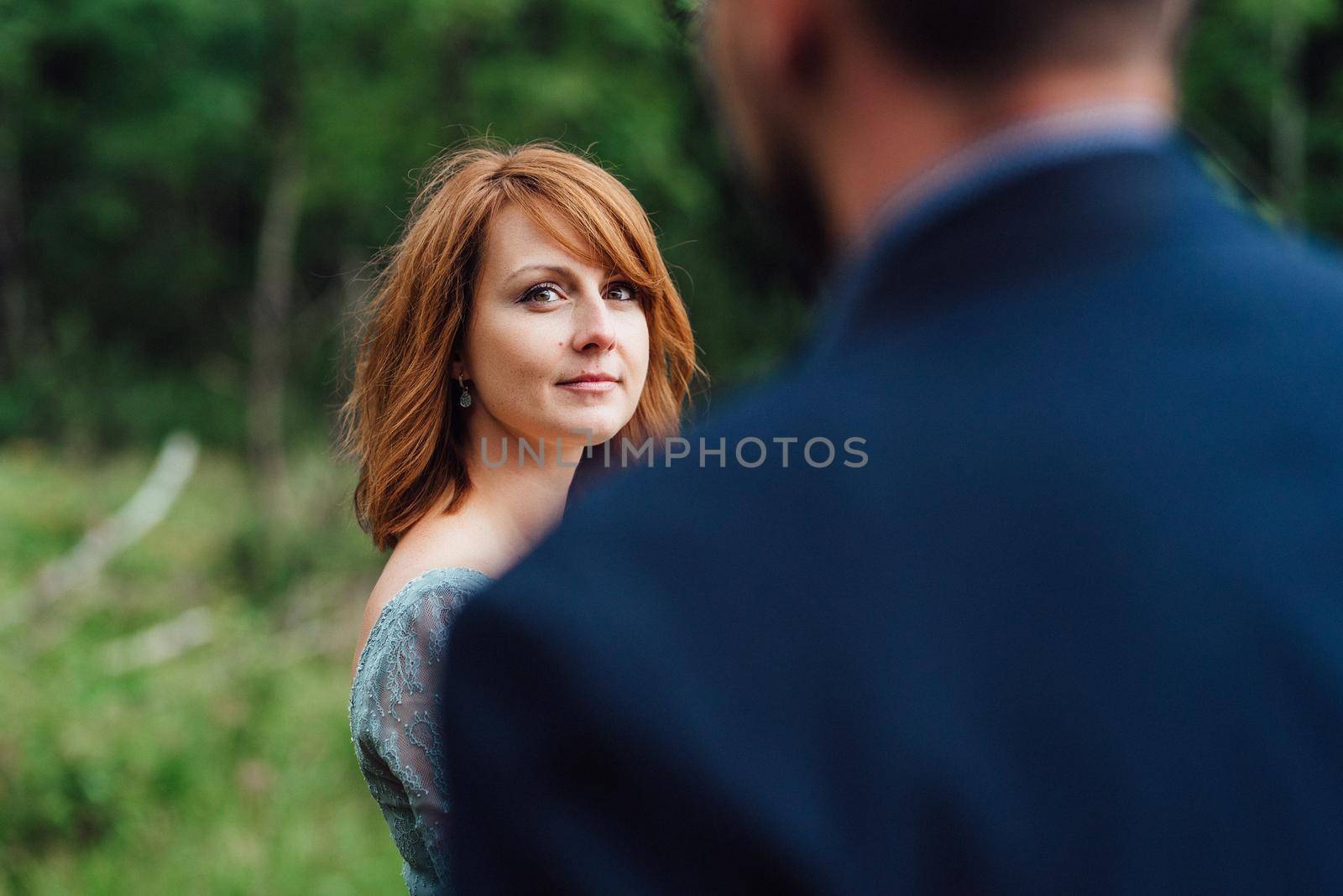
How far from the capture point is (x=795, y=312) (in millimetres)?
16500

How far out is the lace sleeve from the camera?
1.74 m

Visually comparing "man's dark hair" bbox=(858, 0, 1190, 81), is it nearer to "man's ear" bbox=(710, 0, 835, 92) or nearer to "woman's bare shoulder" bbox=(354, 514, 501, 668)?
"man's ear" bbox=(710, 0, 835, 92)

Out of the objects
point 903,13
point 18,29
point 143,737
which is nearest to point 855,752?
point 903,13

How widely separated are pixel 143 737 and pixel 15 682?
760 mm

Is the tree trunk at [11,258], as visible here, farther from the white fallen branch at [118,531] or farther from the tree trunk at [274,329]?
the tree trunk at [274,329]

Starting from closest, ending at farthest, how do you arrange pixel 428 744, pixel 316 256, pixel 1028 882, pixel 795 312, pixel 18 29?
pixel 1028 882 < pixel 428 744 < pixel 18 29 < pixel 795 312 < pixel 316 256

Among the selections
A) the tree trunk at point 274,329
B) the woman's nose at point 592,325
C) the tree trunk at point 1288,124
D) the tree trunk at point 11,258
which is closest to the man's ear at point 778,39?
the woman's nose at point 592,325

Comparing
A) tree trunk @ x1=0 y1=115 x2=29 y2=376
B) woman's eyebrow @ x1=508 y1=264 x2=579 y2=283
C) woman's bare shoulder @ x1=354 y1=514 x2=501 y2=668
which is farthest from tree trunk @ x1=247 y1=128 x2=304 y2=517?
woman's eyebrow @ x1=508 y1=264 x2=579 y2=283

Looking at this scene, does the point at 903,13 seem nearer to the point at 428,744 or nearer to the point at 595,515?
the point at 595,515

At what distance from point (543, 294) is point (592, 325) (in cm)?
10

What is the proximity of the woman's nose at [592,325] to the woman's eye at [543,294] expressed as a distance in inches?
1.5

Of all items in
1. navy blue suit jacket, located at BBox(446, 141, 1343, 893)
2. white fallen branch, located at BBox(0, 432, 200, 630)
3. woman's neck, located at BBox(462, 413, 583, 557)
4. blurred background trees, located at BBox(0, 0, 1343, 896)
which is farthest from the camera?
white fallen branch, located at BBox(0, 432, 200, 630)

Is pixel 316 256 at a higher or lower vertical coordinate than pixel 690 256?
higher

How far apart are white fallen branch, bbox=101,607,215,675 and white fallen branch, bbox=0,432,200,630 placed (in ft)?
2.02
